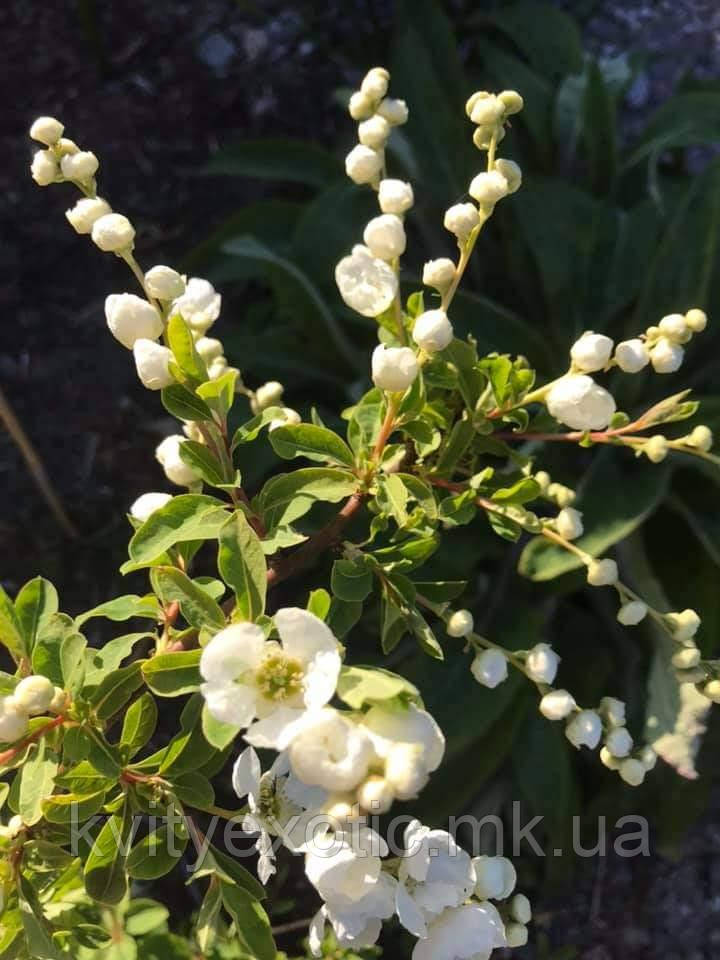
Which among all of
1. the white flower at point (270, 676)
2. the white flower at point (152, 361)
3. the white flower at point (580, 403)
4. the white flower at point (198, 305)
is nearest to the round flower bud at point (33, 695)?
the white flower at point (270, 676)

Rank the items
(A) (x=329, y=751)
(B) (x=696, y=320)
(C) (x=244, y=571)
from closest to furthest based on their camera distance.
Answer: (A) (x=329, y=751), (C) (x=244, y=571), (B) (x=696, y=320)

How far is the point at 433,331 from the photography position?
76 centimetres

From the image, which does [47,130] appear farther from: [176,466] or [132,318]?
[176,466]

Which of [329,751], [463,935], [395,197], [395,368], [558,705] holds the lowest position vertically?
[463,935]

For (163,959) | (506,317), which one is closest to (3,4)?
(506,317)

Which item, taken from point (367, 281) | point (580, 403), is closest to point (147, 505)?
point (367, 281)

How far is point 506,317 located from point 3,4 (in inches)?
62.1

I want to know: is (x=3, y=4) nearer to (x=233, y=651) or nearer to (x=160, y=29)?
(x=160, y=29)

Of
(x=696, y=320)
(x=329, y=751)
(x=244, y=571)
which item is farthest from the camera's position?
(x=696, y=320)

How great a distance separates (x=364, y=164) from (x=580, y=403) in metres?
0.27

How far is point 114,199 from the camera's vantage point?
2.13 metres

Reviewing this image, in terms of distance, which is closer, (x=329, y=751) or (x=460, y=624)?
(x=329, y=751)

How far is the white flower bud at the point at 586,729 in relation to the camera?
79cm

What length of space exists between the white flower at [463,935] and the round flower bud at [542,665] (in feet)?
0.61
